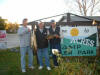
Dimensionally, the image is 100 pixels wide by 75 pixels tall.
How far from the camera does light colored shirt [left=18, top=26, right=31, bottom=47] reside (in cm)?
558

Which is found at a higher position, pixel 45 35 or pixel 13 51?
pixel 45 35

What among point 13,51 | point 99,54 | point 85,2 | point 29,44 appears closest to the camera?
point 29,44

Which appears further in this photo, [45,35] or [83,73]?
[45,35]

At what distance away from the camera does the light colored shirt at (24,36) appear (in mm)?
5584

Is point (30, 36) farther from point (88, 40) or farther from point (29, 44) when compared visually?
point (88, 40)

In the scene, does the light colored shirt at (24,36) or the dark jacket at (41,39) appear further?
the dark jacket at (41,39)

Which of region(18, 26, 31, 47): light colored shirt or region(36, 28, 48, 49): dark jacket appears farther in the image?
region(36, 28, 48, 49): dark jacket

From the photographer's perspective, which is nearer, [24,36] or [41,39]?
[24,36]

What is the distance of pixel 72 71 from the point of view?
384cm

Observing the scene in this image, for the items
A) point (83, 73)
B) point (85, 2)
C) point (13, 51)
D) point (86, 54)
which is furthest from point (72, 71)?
point (85, 2)

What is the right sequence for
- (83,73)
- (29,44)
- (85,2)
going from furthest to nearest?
(85,2) → (29,44) → (83,73)

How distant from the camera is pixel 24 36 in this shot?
5.71 metres

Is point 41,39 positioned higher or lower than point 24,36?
lower

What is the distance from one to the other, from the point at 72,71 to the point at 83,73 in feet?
0.97
